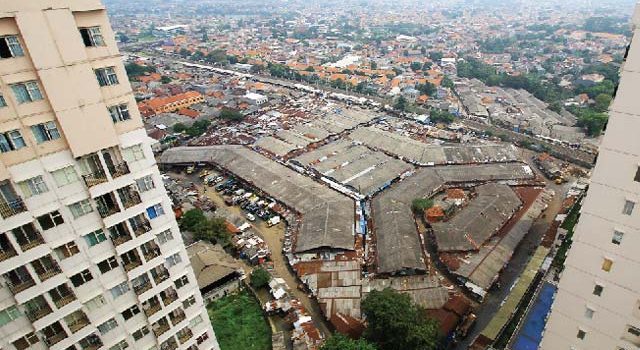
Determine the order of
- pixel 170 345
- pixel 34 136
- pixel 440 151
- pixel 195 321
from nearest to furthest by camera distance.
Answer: pixel 34 136 < pixel 170 345 < pixel 195 321 < pixel 440 151

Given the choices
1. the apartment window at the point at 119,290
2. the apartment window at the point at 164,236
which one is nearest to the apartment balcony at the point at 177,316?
the apartment window at the point at 119,290

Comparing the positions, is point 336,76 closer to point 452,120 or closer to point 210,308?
point 452,120

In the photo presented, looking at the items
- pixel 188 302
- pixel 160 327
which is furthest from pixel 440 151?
pixel 160 327

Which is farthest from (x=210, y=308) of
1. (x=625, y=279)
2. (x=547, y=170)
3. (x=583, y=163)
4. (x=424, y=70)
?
(x=424, y=70)

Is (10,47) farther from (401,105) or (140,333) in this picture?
(401,105)

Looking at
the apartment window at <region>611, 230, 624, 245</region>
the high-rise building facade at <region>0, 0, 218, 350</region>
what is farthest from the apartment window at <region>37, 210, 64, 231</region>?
the apartment window at <region>611, 230, 624, 245</region>

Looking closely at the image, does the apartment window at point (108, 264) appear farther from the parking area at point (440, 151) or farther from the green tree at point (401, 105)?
the green tree at point (401, 105)
